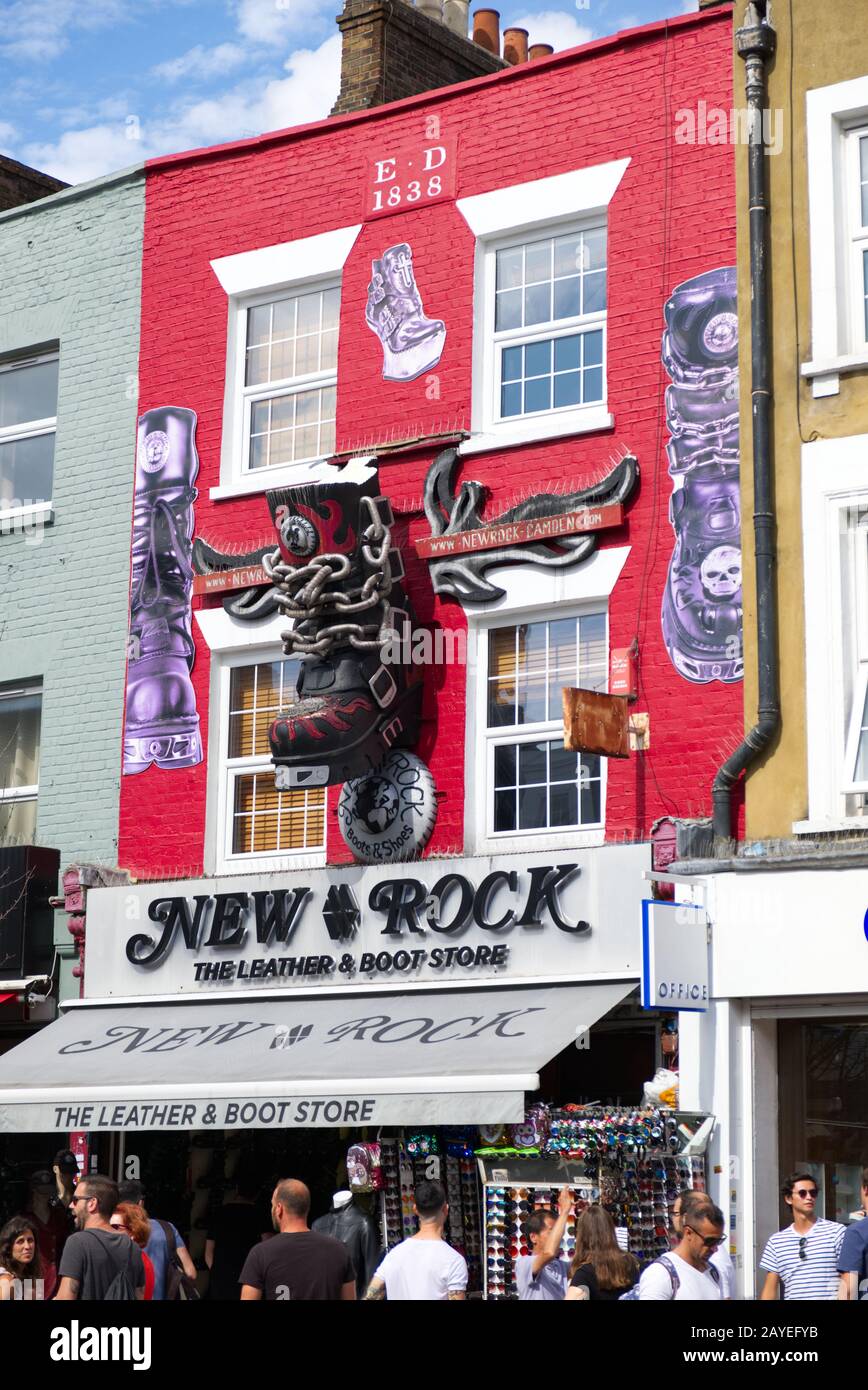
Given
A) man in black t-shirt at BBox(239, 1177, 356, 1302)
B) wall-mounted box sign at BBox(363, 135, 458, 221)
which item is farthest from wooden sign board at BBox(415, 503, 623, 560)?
man in black t-shirt at BBox(239, 1177, 356, 1302)

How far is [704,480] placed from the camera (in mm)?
13453

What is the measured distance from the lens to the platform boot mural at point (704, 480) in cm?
1323

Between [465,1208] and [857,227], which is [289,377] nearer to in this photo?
[857,227]

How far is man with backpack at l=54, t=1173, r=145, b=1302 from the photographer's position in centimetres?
805

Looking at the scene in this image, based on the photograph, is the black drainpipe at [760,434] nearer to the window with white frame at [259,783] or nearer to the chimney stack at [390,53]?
the window with white frame at [259,783]

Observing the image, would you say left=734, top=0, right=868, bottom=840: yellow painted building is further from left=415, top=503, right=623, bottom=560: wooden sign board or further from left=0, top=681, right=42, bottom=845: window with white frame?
left=0, top=681, right=42, bottom=845: window with white frame

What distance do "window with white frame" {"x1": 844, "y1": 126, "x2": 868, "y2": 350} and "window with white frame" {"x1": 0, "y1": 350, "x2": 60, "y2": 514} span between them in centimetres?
743

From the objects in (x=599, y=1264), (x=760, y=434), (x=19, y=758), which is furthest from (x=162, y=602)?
(x=599, y=1264)

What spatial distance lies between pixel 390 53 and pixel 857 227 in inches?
241

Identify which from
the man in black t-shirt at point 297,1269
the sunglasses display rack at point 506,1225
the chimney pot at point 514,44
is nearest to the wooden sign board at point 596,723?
the sunglasses display rack at point 506,1225

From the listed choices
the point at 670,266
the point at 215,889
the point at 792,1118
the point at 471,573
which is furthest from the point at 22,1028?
the point at 670,266

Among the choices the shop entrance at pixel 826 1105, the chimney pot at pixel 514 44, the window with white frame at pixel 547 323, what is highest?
the chimney pot at pixel 514 44

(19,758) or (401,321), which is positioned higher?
(401,321)

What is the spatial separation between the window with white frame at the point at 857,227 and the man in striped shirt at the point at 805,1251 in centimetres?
573
